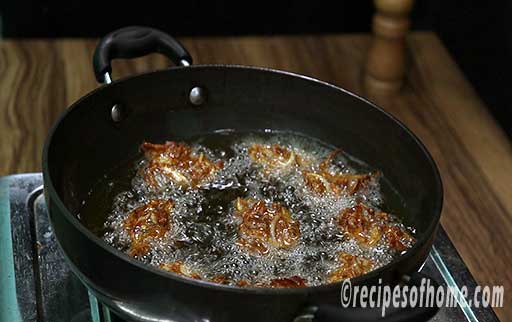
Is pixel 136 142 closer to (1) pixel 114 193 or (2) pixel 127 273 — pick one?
(1) pixel 114 193

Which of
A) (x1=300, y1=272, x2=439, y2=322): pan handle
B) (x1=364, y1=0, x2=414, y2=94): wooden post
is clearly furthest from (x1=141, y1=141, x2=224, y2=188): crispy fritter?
(x1=364, y1=0, x2=414, y2=94): wooden post

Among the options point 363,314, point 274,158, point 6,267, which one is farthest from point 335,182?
point 6,267

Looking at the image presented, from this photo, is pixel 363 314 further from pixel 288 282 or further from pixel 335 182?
pixel 335 182

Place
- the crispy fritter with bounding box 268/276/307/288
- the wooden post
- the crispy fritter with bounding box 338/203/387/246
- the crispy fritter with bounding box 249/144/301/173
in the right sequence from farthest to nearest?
the wooden post → the crispy fritter with bounding box 249/144/301/173 → the crispy fritter with bounding box 338/203/387/246 → the crispy fritter with bounding box 268/276/307/288

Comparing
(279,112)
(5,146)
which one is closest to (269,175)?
(279,112)

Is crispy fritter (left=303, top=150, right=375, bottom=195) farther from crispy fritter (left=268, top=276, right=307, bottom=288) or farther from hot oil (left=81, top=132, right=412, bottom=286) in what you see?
crispy fritter (left=268, top=276, right=307, bottom=288)

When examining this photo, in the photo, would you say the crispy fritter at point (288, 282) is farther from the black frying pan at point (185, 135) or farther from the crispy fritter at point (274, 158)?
the crispy fritter at point (274, 158)

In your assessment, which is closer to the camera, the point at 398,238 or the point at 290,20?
the point at 398,238
